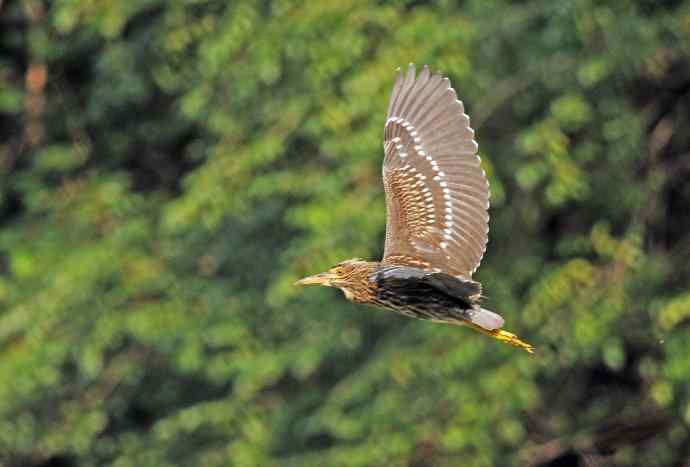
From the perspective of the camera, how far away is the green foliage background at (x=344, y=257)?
8.95 m

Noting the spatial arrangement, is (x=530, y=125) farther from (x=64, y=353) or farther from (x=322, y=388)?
(x=64, y=353)

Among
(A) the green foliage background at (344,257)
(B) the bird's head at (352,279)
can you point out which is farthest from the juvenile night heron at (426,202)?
(A) the green foliage background at (344,257)

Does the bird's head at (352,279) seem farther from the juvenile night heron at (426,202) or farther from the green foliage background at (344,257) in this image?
the green foliage background at (344,257)

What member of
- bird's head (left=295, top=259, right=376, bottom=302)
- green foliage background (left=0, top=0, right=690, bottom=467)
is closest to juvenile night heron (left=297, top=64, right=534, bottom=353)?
bird's head (left=295, top=259, right=376, bottom=302)

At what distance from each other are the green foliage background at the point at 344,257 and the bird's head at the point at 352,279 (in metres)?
2.40

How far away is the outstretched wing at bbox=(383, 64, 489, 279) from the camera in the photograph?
6.38m

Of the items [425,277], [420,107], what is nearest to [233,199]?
[420,107]

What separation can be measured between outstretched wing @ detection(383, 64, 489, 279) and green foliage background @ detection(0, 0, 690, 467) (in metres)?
2.06

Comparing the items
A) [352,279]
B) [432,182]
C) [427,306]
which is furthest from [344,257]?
[427,306]

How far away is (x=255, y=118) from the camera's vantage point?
10273 millimetres

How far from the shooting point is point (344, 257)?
355 inches

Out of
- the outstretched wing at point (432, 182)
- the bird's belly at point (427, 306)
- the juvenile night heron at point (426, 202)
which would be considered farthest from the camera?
the outstretched wing at point (432, 182)

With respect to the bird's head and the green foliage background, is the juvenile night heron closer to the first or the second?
the bird's head

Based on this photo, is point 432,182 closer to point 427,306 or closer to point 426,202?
point 426,202
